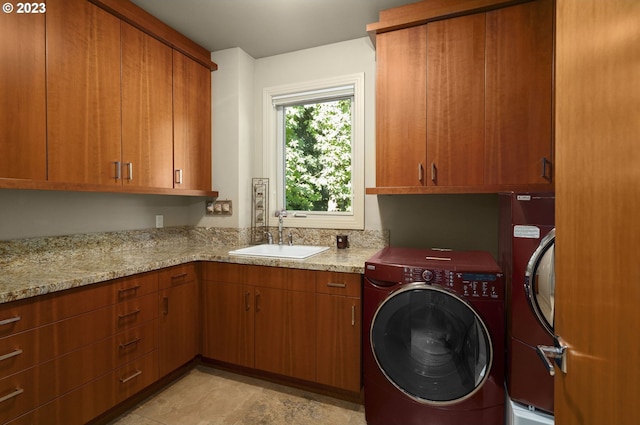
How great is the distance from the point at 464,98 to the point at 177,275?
2.22m

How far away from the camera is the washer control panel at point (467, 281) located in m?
1.54

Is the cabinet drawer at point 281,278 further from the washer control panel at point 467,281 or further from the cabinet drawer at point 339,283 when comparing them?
the washer control panel at point 467,281

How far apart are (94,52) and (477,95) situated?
2346 millimetres

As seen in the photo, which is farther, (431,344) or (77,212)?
(77,212)

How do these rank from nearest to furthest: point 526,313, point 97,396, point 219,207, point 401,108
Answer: point 526,313 < point 97,396 < point 401,108 < point 219,207

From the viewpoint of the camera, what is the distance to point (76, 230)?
6.87ft

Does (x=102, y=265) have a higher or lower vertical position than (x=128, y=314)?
higher

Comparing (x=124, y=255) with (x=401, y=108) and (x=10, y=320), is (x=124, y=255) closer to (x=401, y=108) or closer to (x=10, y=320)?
(x=10, y=320)

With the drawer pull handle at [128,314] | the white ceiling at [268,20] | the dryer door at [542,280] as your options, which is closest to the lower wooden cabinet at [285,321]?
the drawer pull handle at [128,314]

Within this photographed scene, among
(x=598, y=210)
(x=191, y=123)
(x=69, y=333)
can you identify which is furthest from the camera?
(x=191, y=123)

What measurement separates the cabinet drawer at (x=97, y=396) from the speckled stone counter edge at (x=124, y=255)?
55 centimetres

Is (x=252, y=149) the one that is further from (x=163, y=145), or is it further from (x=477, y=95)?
(x=477, y=95)

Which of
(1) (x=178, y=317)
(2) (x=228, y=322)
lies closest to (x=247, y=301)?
(2) (x=228, y=322)

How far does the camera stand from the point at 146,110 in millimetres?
2230
